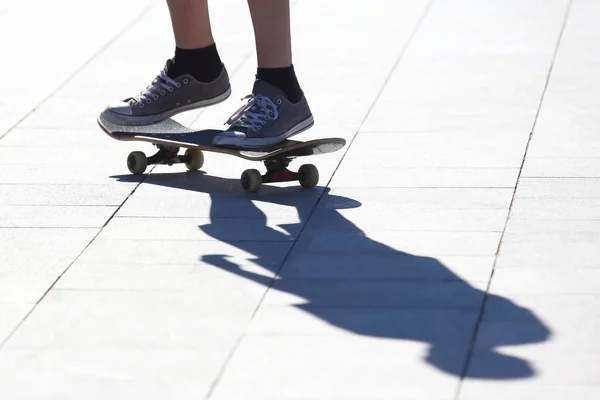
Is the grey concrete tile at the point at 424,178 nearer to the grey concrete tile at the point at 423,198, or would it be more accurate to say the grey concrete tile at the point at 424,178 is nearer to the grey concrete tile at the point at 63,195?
Answer: the grey concrete tile at the point at 423,198

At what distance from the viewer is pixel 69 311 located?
13.3 feet

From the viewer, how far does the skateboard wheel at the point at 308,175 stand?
516 centimetres

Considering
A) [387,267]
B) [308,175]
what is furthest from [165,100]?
[387,267]

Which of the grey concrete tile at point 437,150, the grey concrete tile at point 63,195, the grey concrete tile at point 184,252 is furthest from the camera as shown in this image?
the grey concrete tile at point 437,150

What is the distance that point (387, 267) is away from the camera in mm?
4352

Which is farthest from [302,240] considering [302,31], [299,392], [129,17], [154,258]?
[129,17]

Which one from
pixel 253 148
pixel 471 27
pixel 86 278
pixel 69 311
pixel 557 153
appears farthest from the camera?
pixel 471 27

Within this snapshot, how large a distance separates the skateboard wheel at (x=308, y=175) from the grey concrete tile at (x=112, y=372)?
1469 millimetres

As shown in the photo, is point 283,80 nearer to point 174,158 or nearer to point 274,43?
point 274,43

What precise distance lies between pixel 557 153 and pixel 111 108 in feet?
6.01

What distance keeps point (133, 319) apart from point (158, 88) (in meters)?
1.82

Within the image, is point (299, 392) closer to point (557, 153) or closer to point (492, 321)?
point (492, 321)

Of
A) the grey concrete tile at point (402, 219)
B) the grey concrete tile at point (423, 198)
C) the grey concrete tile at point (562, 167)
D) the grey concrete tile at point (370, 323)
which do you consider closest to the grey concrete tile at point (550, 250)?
the grey concrete tile at point (402, 219)

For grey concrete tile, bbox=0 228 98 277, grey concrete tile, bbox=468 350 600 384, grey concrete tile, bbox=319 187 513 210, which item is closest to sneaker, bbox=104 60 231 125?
grey concrete tile, bbox=319 187 513 210
